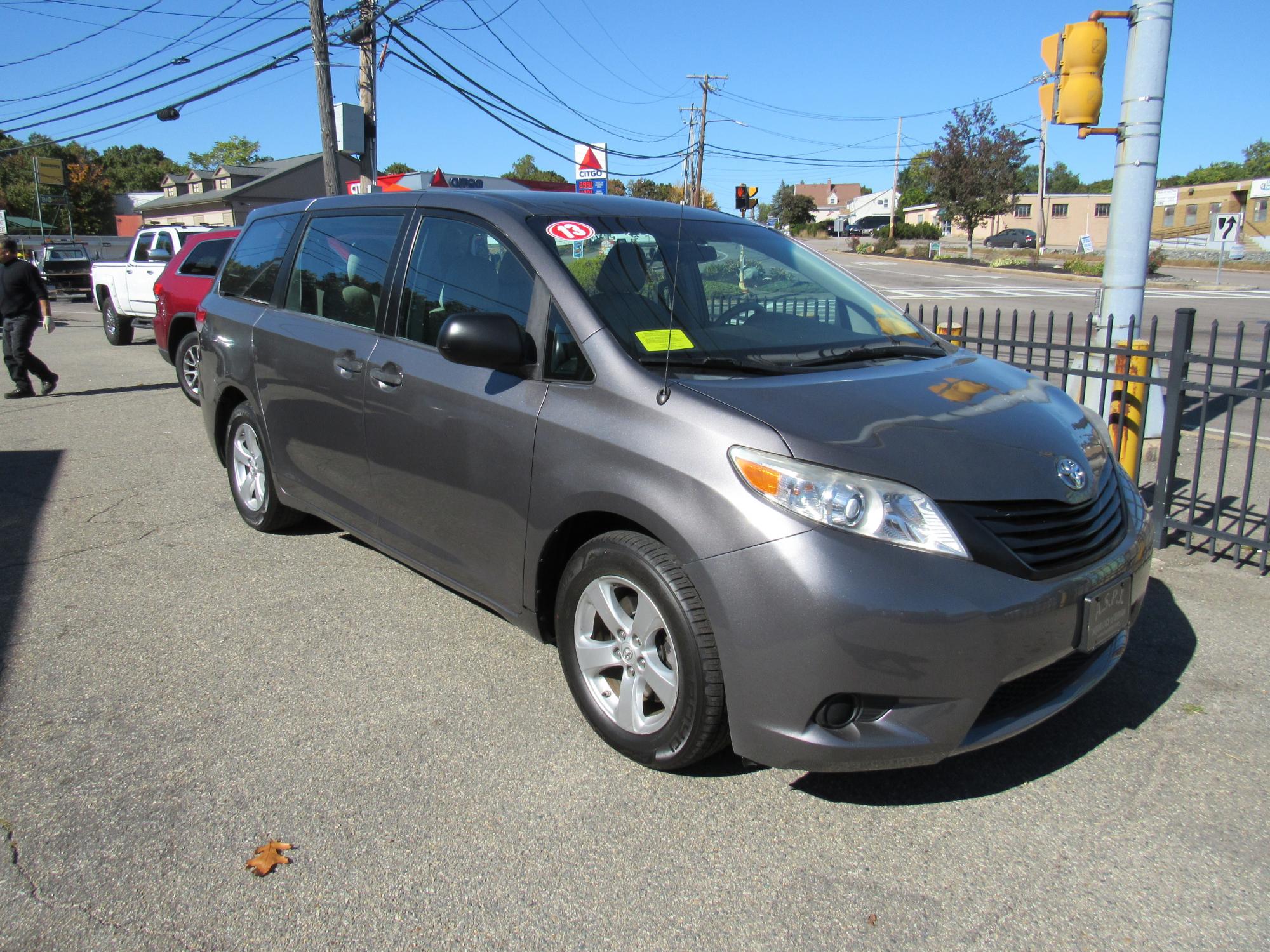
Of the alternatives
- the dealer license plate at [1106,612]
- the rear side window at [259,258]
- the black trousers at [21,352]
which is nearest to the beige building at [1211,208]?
the black trousers at [21,352]

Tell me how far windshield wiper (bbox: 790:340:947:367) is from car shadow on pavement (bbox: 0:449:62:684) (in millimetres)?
3379

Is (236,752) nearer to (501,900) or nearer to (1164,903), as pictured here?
(501,900)

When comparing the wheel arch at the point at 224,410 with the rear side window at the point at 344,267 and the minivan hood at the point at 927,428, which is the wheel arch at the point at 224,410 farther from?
the minivan hood at the point at 927,428

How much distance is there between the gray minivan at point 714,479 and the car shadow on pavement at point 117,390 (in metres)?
8.21

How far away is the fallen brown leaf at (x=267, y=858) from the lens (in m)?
2.63

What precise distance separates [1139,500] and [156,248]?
16603mm

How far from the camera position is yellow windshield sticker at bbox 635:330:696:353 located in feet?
10.5

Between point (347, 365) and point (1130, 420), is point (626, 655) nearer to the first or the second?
point (347, 365)

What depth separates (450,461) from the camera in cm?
363

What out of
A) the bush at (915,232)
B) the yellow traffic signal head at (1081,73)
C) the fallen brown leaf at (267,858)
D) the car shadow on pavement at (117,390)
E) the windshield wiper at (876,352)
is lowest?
the fallen brown leaf at (267,858)

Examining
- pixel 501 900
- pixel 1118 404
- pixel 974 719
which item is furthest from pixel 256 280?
pixel 1118 404

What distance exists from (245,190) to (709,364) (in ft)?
183

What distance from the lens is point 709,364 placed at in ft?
10.4

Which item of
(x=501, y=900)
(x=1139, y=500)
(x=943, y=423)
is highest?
(x=943, y=423)
